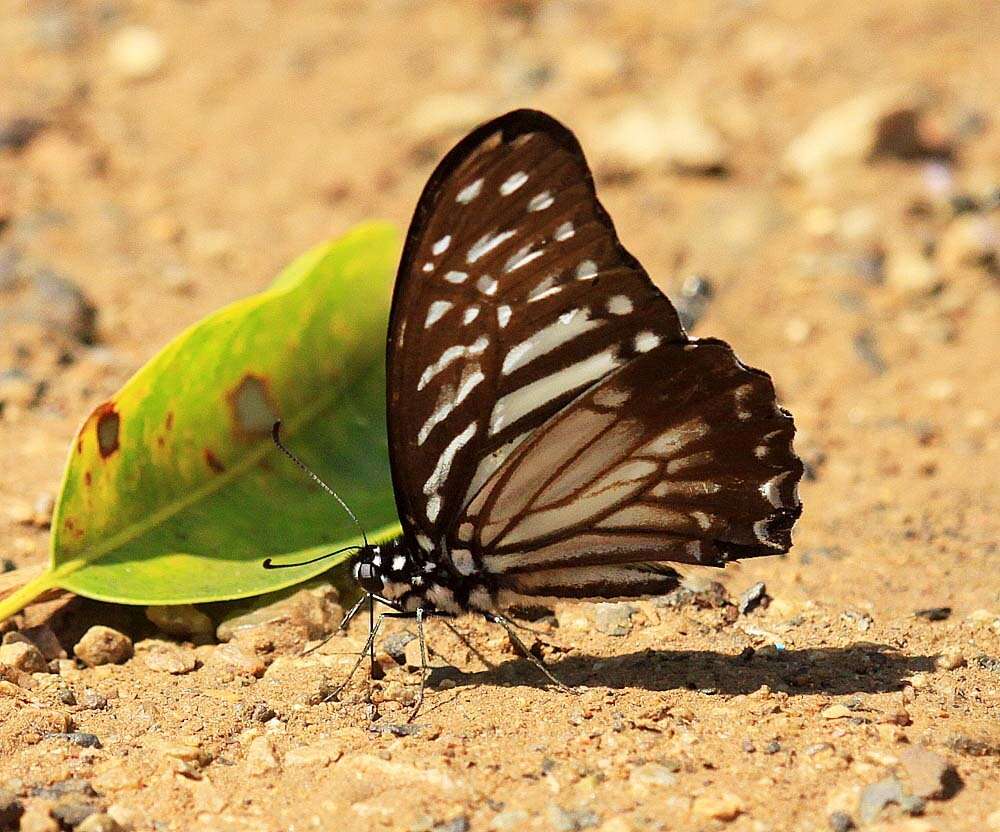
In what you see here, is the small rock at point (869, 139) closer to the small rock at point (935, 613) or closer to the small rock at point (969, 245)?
the small rock at point (969, 245)

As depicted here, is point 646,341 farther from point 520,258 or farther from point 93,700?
point 93,700

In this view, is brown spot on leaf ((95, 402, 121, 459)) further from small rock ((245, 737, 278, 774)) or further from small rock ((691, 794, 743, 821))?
small rock ((691, 794, 743, 821))

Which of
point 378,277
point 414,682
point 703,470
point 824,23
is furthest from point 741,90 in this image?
point 414,682

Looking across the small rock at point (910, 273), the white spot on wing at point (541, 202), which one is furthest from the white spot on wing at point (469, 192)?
the small rock at point (910, 273)

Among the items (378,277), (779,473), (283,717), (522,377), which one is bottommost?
(283,717)

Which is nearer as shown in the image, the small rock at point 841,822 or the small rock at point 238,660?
the small rock at point 841,822

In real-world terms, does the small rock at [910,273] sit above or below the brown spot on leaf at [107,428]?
above

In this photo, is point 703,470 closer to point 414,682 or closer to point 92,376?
point 414,682
